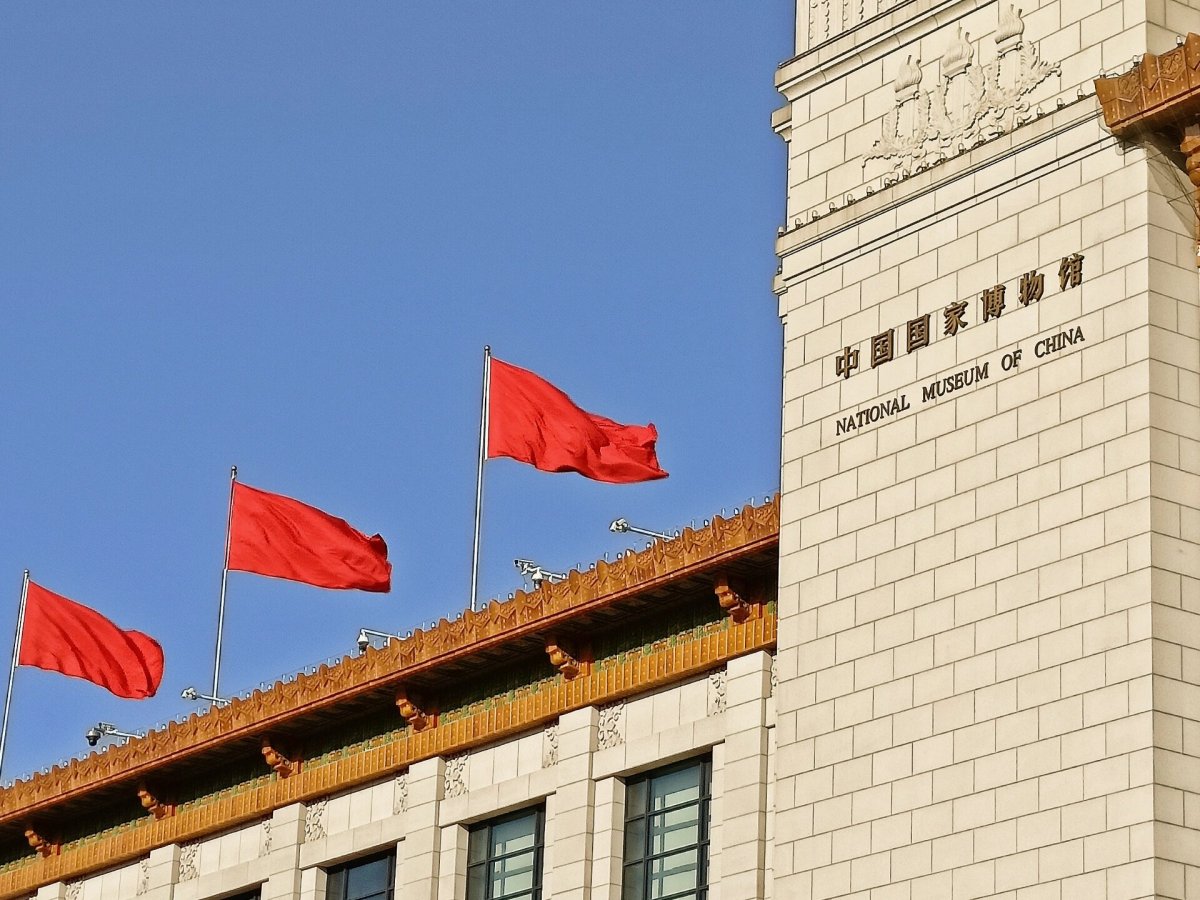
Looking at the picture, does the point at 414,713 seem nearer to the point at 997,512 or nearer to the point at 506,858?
the point at 506,858

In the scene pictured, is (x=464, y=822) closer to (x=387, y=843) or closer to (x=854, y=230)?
(x=387, y=843)

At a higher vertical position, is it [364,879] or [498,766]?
[498,766]

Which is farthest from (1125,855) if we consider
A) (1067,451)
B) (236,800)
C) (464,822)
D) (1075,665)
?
(236,800)

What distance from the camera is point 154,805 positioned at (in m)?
45.4

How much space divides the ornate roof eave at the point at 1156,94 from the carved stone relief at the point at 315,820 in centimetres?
1777

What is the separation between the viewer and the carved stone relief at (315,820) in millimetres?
42375

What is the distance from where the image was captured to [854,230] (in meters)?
34.8

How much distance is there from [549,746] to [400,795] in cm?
327

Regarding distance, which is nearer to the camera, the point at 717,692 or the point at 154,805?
the point at 717,692

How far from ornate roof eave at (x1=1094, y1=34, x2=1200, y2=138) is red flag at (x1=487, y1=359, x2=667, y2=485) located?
40.9 feet

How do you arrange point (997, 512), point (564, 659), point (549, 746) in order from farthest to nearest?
point (549, 746) → point (564, 659) → point (997, 512)

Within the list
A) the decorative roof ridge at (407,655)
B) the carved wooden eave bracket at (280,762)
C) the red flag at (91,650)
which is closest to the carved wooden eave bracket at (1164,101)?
the decorative roof ridge at (407,655)

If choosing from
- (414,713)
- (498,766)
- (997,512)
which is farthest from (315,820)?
(997,512)

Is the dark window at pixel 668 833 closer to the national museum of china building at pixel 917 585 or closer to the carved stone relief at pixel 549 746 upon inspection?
the national museum of china building at pixel 917 585
